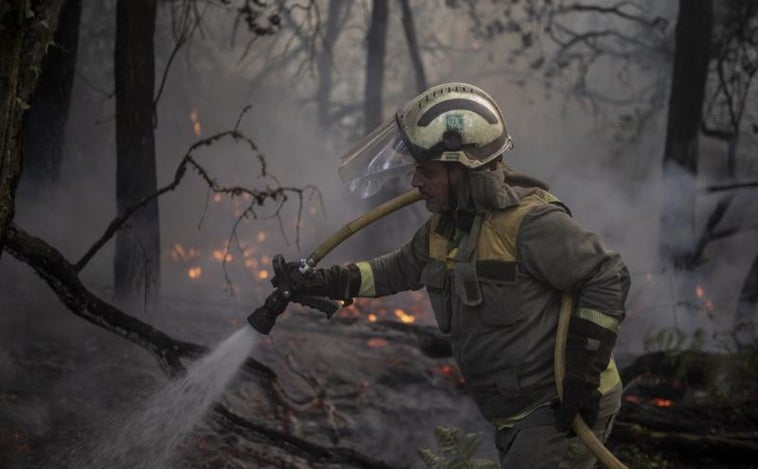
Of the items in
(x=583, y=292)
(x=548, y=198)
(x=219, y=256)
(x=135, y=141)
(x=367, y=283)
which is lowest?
(x=583, y=292)

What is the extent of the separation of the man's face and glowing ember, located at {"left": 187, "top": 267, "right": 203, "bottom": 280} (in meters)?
7.89

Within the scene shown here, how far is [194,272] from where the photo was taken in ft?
37.2

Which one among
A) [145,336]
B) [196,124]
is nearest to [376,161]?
[145,336]

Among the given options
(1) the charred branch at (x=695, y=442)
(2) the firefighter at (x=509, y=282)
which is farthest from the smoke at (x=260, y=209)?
(1) the charred branch at (x=695, y=442)

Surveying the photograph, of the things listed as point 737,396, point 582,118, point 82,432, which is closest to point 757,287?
point 737,396

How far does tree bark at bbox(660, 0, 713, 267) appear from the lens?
895 cm

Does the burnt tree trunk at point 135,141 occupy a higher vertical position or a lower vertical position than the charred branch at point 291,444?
higher

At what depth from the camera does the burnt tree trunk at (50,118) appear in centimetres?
740

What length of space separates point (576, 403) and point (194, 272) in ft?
28.8

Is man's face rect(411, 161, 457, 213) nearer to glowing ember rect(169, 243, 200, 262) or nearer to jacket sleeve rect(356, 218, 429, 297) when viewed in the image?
jacket sleeve rect(356, 218, 429, 297)

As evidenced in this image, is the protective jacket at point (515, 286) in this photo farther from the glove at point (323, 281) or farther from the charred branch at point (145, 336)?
the charred branch at point (145, 336)

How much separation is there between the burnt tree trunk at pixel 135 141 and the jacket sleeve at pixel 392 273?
2.96 meters

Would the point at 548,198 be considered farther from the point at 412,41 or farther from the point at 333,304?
the point at 412,41

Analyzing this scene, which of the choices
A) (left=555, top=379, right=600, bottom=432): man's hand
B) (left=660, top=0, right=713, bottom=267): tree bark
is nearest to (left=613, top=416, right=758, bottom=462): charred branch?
(left=555, top=379, right=600, bottom=432): man's hand
